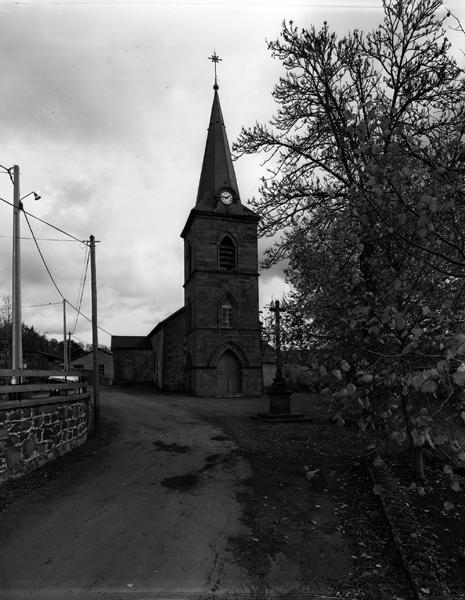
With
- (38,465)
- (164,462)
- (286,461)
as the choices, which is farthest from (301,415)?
(38,465)

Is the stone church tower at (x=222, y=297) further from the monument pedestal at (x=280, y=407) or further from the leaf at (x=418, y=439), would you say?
the leaf at (x=418, y=439)

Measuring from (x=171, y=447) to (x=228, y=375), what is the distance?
17911 mm

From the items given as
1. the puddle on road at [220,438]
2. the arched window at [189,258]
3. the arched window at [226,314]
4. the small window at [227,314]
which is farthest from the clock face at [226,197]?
the puddle on road at [220,438]

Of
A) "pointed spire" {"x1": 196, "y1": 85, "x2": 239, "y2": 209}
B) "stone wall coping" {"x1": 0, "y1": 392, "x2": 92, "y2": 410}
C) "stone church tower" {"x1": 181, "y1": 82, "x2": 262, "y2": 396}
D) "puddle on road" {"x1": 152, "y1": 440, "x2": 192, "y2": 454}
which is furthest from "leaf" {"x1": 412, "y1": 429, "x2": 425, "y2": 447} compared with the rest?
"pointed spire" {"x1": 196, "y1": 85, "x2": 239, "y2": 209}

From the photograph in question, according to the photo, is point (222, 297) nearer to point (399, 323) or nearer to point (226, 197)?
point (226, 197)

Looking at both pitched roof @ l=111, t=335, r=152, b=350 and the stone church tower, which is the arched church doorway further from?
pitched roof @ l=111, t=335, r=152, b=350

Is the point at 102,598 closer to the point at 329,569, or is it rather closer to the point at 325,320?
the point at 329,569

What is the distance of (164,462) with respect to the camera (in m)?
10.4

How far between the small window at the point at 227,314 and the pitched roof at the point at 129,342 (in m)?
16.5

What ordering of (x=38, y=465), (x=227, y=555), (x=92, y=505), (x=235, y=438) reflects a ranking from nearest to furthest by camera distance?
1. (x=227, y=555)
2. (x=92, y=505)
3. (x=38, y=465)
4. (x=235, y=438)

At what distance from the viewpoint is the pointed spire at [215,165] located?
3159 cm

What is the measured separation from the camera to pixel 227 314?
30.4 m

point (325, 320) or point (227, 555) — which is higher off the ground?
point (325, 320)

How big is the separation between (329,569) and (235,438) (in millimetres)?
8375
